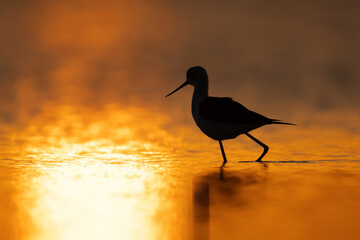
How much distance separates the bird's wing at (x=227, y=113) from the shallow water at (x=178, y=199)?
0.63 m

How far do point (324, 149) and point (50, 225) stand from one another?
6502 millimetres

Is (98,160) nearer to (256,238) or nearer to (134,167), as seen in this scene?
(134,167)

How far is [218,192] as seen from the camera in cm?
769

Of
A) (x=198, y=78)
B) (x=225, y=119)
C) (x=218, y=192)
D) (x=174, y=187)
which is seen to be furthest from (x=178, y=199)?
(x=198, y=78)

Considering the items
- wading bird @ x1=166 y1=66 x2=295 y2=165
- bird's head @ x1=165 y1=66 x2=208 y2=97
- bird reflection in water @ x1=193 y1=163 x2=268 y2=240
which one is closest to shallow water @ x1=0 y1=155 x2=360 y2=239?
bird reflection in water @ x1=193 y1=163 x2=268 y2=240

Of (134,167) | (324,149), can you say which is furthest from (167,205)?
(324,149)

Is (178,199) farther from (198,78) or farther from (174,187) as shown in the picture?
(198,78)

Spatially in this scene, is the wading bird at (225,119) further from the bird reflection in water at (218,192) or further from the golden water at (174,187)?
the bird reflection in water at (218,192)

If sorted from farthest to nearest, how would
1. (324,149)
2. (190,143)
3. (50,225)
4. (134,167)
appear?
(190,143), (324,149), (134,167), (50,225)

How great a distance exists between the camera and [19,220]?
20.9 ft

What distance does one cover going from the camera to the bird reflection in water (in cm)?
622

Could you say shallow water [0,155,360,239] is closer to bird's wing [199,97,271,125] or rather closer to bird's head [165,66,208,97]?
bird's wing [199,97,271,125]

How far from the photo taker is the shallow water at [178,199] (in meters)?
5.91

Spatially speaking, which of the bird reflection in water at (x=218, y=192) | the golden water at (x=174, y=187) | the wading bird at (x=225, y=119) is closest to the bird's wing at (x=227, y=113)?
the wading bird at (x=225, y=119)
